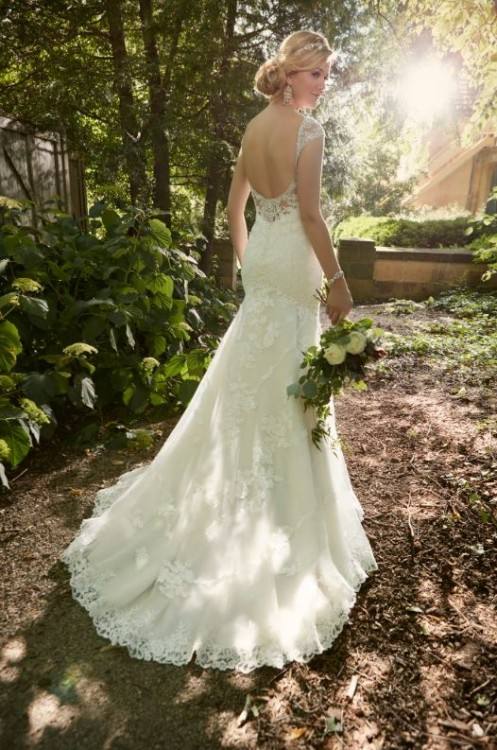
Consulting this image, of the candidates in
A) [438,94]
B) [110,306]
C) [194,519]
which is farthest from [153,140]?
[194,519]

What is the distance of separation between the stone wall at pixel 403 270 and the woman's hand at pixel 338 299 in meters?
7.10

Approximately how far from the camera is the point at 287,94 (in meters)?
2.29

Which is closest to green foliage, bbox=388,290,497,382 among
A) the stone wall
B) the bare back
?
the stone wall

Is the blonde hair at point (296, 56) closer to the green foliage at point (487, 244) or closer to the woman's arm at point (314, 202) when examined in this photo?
the woman's arm at point (314, 202)

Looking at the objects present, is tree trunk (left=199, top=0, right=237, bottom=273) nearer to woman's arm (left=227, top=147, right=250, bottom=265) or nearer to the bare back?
woman's arm (left=227, top=147, right=250, bottom=265)

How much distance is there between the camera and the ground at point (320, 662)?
1.79 m

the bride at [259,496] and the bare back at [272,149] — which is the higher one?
the bare back at [272,149]

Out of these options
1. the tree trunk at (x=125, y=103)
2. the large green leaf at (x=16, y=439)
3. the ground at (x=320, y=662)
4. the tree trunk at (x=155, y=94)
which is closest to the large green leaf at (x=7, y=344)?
the large green leaf at (x=16, y=439)

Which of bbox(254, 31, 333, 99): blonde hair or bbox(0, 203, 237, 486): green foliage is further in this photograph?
bbox(0, 203, 237, 486): green foliage

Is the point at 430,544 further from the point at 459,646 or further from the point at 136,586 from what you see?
the point at 136,586

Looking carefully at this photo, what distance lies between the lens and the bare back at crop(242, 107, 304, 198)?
226 centimetres

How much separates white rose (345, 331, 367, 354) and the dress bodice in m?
0.69

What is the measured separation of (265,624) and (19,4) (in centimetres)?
721

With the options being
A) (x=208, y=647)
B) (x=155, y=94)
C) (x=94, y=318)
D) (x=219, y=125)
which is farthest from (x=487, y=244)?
(x=208, y=647)
